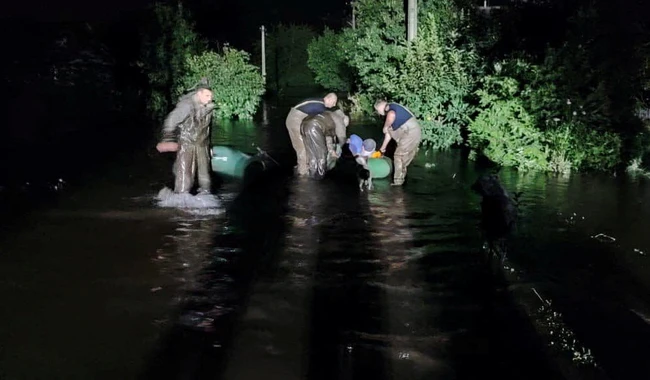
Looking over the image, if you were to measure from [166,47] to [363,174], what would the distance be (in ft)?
48.0

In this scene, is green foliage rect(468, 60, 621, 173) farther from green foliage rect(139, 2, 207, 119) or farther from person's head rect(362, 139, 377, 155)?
green foliage rect(139, 2, 207, 119)

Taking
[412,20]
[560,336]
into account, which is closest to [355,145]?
[412,20]

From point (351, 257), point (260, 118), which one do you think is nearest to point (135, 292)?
point (351, 257)

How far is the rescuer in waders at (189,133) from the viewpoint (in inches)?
434

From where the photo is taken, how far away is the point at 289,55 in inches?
1880

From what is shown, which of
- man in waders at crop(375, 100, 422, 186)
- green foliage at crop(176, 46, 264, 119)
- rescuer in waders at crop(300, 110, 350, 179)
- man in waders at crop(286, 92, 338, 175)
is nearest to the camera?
man in waders at crop(375, 100, 422, 186)

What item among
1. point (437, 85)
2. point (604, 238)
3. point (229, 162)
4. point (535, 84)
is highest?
point (437, 85)

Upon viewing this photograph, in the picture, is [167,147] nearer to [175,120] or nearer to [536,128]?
[175,120]

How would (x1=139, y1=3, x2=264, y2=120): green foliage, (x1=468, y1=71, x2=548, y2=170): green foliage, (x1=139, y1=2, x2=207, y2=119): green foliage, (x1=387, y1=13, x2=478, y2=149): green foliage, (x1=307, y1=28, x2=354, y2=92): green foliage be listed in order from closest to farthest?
(x1=468, y1=71, x2=548, y2=170): green foliage < (x1=387, y1=13, x2=478, y2=149): green foliage < (x1=139, y1=3, x2=264, y2=120): green foliage < (x1=139, y1=2, x2=207, y2=119): green foliage < (x1=307, y1=28, x2=354, y2=92): green foliage

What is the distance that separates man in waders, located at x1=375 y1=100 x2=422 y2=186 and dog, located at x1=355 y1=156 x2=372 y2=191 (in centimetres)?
46

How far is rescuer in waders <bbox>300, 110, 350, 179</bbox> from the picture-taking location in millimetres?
13136

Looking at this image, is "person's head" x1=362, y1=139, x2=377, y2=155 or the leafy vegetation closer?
"person's head" x1=362, y1=139, x2=377, y2=155

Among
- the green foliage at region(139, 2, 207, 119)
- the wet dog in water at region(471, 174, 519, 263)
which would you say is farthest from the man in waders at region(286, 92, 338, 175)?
the green foliage at region(139, 2, 207, 119)

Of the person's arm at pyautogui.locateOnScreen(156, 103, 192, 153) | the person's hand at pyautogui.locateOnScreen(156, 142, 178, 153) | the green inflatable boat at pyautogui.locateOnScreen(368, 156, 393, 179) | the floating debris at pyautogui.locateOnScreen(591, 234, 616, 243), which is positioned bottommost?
the floating debris at pyautogui.locateOnScreen(591, 234, 616, 243)
